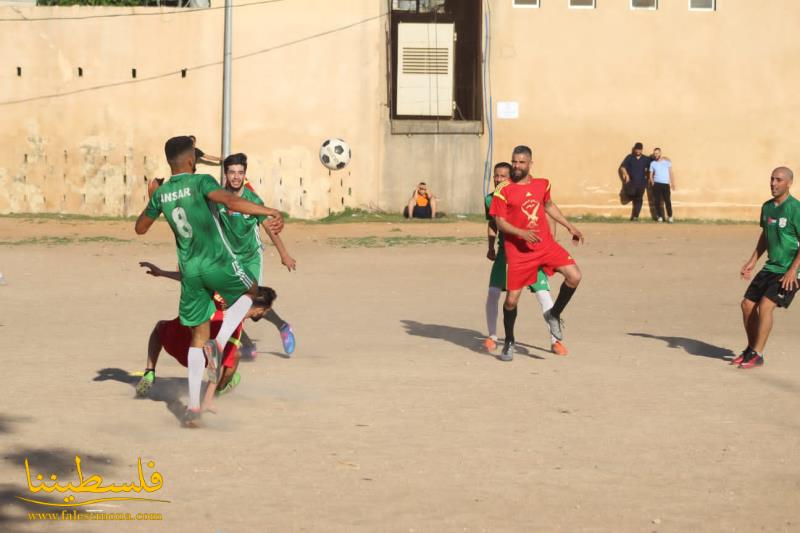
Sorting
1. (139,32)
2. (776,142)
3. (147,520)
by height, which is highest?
(139,32)

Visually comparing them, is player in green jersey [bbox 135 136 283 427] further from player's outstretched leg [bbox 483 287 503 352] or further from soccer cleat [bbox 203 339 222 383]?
player's outstretched leg [bbox 483 287 503 352]

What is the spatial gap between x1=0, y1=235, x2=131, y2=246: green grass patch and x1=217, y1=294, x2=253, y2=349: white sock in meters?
14.9

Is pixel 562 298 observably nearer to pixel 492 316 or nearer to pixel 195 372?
pixel 492 316

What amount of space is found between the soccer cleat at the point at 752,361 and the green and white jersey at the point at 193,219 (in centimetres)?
484

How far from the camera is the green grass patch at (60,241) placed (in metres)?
22.9

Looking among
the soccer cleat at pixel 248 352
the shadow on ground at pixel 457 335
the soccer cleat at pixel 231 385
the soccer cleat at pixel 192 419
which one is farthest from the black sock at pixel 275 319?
the soccer cleat at pixel 192 419

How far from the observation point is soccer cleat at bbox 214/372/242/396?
9312mm

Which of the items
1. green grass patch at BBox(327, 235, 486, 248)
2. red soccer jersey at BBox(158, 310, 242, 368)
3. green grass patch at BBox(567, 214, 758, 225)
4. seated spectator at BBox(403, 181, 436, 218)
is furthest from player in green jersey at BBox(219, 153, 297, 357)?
green grass patch at BBox(567, 214, 758, 225)

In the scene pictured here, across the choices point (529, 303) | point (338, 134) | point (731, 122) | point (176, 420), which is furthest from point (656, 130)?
point (176, 420)

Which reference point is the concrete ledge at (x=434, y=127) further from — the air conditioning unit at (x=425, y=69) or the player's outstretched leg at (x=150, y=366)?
Result: the player's outstretched leg at (x=150, y=366)

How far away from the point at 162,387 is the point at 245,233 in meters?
1.72

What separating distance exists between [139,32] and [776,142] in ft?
49.2

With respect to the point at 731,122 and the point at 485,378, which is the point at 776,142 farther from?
the point at 485,378

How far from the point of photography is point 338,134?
29719mm
